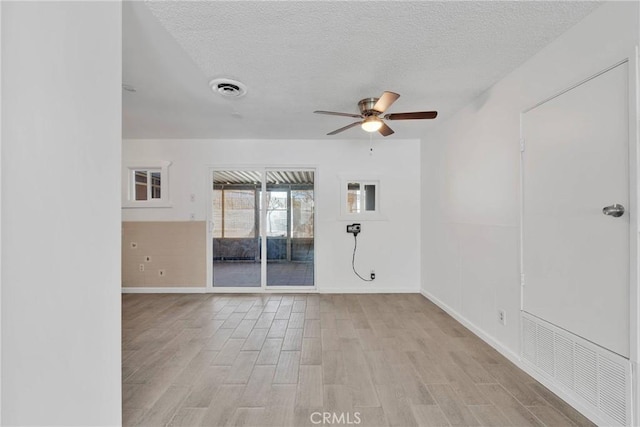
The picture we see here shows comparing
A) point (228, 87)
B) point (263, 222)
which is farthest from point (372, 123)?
point (263, 222)

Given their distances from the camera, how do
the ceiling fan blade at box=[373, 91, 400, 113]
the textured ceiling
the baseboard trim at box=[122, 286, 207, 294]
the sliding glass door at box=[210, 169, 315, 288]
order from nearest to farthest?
the textured ceiling, the ceiling fan blade at box=[373, 91, 400, 113], the baseboard trim at box=[122, 286, 207, 294], the sliding glass door at box=[210, 169, 315, 288]

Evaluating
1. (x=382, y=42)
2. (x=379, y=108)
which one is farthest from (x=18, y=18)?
(x=379, y=108)

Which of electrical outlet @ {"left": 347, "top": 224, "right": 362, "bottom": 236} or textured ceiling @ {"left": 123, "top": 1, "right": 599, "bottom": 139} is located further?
electrical outlet @ {"left": 347, "top": 224, "right": 362, "bottom": 236}

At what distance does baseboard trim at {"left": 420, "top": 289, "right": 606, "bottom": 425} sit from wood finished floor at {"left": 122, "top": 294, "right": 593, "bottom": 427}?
0.15ft

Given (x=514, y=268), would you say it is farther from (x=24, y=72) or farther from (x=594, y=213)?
(x=24, y=72)

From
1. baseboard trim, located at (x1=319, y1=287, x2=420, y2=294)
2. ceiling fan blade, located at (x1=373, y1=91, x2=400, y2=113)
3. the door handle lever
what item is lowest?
baseboard trim, located at (x1=319, y1=287, x2=420, y2=294)

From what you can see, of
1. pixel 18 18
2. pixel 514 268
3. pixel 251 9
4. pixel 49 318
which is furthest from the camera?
pixel 514 268

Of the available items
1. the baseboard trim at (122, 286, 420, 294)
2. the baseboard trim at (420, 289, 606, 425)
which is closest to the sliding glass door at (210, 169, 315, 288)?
the baseboard trim at (122, 286, 420, 294)

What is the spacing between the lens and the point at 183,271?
4.32 meters

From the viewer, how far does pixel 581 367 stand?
1.64 m

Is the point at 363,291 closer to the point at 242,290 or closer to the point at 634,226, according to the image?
the point at 242,290

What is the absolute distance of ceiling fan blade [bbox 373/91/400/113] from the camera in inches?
86.2

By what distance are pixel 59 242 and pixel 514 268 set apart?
290 cm

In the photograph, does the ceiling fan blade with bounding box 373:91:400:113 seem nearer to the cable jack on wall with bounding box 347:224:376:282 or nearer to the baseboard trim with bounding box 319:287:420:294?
the cable jack on wall with bounding box 347:224:376:282
